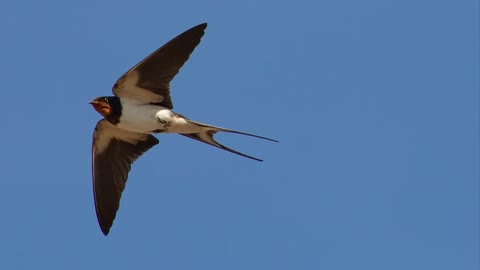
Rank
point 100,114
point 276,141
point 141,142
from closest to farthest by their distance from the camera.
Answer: point 276,141, point 100,114, point 141,142

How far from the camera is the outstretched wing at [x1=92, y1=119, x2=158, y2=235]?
33.3 ft

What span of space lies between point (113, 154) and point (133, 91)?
0.81m

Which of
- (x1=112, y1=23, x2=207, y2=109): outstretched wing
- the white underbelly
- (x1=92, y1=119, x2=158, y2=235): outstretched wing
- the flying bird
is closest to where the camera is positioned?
(x1=112, y1=23, x2=207, y2=109): outstretched wing

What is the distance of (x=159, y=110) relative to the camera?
31.5 feet

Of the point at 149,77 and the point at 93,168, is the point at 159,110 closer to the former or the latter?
the point at 149,77

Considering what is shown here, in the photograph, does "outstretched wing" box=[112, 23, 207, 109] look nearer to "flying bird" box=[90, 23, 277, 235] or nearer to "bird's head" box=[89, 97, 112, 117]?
"flying bird" box=[90, 23, 277, 235]

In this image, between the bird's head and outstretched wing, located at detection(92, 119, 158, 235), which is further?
outstretched wing, located at detection(92, 119, 158, 235)

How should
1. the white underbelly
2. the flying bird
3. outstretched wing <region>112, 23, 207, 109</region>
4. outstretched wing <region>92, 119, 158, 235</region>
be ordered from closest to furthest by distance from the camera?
outstretched wing <region>112, 23, 207, 109</region>
the flying bird
the white underbelly
outstretched wing <region>92, 119, 158, 235</region>

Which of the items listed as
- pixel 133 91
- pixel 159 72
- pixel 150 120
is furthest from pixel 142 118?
pixel 159 72

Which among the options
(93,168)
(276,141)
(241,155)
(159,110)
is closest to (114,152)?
(93,168)

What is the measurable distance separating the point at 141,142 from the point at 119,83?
2.80 feet

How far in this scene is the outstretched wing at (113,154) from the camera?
10.1 metres

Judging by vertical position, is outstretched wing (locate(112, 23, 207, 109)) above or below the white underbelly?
above

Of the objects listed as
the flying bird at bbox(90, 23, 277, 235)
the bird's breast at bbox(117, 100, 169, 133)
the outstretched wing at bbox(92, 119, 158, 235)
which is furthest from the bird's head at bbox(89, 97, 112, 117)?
the outstretched wing at bbox(92, 119, 158, 235)
